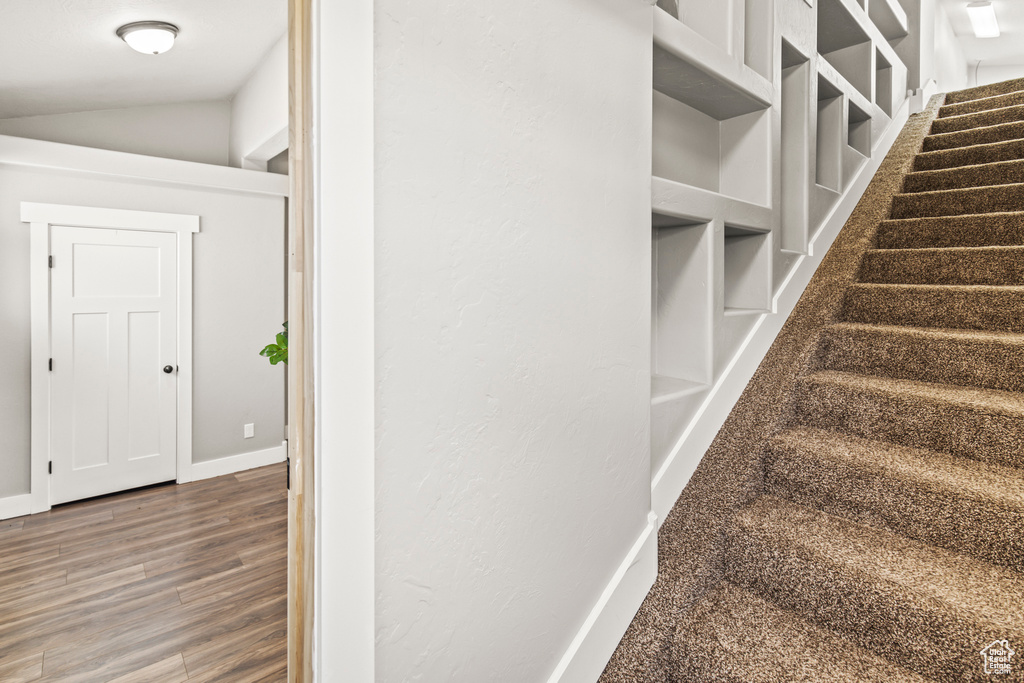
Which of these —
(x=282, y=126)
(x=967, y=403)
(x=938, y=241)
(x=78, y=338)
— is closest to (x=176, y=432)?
(x=78, y=338)

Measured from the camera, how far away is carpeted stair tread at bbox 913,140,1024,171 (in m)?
2.79

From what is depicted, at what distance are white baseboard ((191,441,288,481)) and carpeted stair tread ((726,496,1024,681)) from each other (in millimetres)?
3897

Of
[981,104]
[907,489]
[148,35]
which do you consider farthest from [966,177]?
[148,35]

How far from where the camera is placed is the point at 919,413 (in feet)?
5.16

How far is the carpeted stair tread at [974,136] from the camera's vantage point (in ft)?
9.82

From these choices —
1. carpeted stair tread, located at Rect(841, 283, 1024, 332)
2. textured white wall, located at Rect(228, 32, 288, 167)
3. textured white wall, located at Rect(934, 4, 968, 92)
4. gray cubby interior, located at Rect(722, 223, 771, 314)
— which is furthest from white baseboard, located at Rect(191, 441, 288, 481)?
textured white wall, located at Rect(934, 4, 968, 92)

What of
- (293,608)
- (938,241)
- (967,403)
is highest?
(938,241)

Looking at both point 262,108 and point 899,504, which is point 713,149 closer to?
point 899,504

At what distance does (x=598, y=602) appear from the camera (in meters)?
1.30

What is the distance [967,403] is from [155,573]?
347 centimetres

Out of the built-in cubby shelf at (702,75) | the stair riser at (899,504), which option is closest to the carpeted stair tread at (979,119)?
the built-in cubby shelf at (702,75)

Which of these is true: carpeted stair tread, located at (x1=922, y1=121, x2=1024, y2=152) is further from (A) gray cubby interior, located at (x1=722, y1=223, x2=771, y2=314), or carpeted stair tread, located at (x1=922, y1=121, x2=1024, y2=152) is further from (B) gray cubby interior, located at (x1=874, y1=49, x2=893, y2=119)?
(A) gray cubby interior, located at (x1=722, y1=223, x2=771, y2=314)

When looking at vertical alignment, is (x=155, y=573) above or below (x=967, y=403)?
below

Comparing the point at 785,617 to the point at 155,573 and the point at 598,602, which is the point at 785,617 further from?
the point at 155,573
